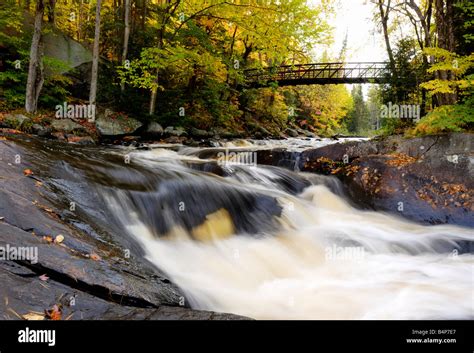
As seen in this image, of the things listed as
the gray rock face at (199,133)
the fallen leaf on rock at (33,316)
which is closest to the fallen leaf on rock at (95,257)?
the fallen leaf on rock at (33,316)

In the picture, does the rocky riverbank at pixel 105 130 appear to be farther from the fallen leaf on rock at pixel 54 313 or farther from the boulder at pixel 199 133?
the fallen leaf on rock at pixel 54 313

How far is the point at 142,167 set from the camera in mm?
7293

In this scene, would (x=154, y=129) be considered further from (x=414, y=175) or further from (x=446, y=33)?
(x=446, y=33)

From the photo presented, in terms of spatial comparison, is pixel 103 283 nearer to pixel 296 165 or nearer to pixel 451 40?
pixel 296 165

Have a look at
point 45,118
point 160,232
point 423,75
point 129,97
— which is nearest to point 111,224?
point 160,232

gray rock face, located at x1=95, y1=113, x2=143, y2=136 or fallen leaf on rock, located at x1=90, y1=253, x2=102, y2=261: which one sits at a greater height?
gray rock face, located at x1=95, y1=113, x2=143, y2=136

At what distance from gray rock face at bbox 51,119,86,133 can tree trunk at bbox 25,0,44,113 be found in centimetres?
99

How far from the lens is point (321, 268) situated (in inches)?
218

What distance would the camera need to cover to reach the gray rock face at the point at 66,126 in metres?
12.5

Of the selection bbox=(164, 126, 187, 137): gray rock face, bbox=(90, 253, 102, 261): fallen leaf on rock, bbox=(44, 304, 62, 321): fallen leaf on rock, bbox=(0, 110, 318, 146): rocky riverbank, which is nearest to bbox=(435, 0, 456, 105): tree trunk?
bbox=(0, 110, 318, 146): rocky riverbank

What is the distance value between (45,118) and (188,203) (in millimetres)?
9590

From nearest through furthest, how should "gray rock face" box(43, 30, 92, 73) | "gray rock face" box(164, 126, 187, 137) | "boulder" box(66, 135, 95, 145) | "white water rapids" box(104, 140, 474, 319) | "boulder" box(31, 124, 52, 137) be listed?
"white water rapids" box(104, 140, 474, 319), "boulder" box(31, 124, 52, 137), "boulder" box(66, 135, 95, 145), "gray rock face" box(43, 30, 92, 73), "gray rock face" box(164, 126, 187, 137)

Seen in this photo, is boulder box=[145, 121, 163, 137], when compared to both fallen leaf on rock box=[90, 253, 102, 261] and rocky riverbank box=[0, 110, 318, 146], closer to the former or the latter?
rocky riverbank box=[0, 110, 318, 146]

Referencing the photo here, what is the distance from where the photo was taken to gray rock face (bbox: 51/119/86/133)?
1250 centimetres
